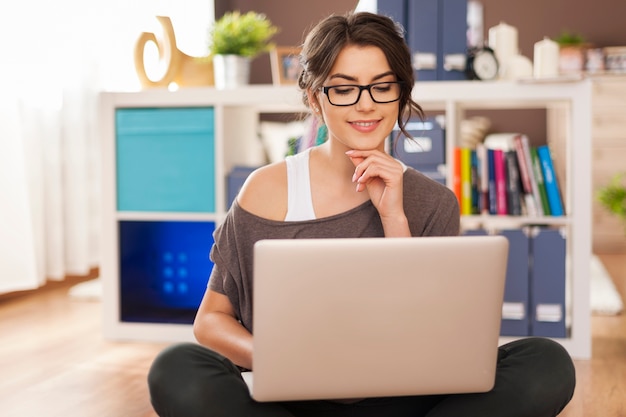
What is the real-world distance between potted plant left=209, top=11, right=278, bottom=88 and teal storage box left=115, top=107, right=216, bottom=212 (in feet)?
0.60

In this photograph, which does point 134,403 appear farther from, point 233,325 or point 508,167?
point 508,167

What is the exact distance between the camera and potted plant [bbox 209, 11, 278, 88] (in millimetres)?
2891

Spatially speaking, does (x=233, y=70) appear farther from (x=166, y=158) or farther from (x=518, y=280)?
(x=518, y=280)

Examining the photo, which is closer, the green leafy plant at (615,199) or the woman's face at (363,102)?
the woman's face at (363,102)

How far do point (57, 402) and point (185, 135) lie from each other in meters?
1.03

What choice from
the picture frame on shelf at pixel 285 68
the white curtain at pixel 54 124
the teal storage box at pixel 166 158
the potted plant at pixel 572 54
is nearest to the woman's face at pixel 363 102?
the teal storage box at pixel 166 158

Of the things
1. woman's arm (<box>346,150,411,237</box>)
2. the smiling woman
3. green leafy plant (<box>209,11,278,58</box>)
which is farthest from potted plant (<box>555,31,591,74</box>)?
woman's arm (<box>346,150,411,237</box>)

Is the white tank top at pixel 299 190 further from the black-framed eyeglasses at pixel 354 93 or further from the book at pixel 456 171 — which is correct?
the book at pixel 456 171

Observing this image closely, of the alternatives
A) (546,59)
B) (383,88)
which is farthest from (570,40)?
(383,88)

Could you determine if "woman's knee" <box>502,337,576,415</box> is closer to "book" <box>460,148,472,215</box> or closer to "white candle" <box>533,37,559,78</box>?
"book" <box>460,148,472,215</box>

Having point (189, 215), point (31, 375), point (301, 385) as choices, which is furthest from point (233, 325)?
point (189, 215)

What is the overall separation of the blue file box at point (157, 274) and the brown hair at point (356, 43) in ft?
4.75

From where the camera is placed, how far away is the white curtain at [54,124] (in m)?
3.49

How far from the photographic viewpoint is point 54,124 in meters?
3.89
